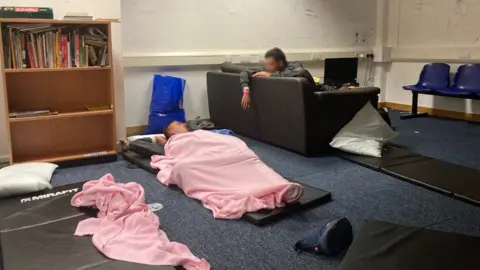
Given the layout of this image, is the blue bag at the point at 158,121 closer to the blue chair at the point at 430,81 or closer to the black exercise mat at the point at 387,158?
the black exercise mat at the point at 387,158

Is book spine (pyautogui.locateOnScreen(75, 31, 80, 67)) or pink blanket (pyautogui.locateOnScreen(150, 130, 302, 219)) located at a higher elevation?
book spine (pyautogui.locateOnScreen(75, 31, 80, 67))

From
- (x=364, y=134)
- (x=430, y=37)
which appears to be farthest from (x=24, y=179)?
(x=430, y=37)

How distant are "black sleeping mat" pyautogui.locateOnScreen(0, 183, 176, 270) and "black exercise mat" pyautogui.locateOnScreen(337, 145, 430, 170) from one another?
2.31m

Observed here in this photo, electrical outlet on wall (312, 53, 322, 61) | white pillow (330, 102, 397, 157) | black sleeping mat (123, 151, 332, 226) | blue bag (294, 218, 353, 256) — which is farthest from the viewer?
electrical outlet on wall (312, 53, 322, 61)

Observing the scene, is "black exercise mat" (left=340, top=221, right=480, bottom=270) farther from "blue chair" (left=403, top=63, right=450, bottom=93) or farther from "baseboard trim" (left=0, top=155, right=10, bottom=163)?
"blue chair" (left=403, top=63, right=450, bottom=93)

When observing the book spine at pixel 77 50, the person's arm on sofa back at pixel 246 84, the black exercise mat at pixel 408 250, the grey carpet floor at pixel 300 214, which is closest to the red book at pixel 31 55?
the book spine at pixel 77 50

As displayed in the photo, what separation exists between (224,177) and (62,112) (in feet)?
6.22

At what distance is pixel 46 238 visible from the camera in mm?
2262

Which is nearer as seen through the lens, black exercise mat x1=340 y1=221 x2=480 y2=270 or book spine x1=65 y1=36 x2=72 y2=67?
black exercise mat x1=340 y1=221 x2=480 y2=270

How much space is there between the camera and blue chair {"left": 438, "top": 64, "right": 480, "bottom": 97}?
222 inches

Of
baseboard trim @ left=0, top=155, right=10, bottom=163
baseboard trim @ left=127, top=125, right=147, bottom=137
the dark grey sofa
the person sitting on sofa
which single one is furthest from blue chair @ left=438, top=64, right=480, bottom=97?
baseboard trim @ left=0, top=155, right=10, bottom=163

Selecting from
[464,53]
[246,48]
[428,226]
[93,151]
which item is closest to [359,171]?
[428,226]

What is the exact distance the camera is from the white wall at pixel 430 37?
6047 mm

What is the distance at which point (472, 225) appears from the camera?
8.47 feet
